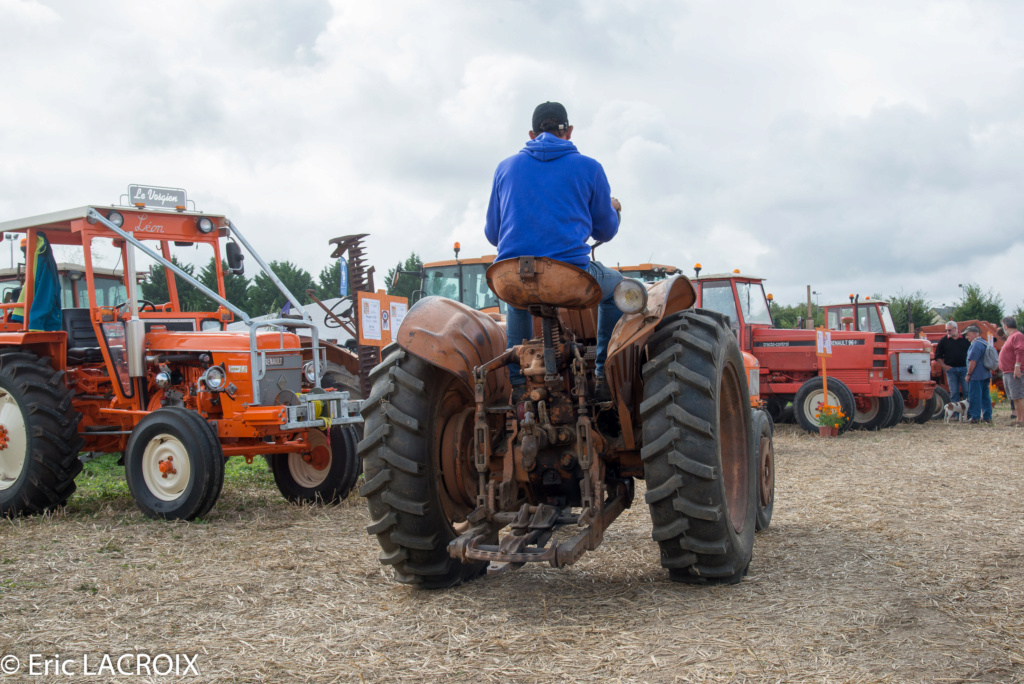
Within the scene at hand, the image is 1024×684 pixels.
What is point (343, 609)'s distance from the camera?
3738 mm

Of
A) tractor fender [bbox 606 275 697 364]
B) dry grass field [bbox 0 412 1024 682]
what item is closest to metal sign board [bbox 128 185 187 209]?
dry grass field [bbox 0 412 1024 682]

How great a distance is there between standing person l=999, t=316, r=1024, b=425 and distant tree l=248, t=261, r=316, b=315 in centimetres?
2657

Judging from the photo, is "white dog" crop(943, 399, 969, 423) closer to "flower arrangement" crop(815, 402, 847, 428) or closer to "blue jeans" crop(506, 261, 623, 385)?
"flower arrangement" crop(815, 402, 847, 428)

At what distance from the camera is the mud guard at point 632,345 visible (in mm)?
3596

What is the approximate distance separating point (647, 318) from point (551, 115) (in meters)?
1.02

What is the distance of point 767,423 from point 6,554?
468 cm

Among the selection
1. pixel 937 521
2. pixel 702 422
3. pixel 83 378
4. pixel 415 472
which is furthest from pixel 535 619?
pixel 83 378

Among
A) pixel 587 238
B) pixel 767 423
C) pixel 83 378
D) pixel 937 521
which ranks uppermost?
pixel 587 238

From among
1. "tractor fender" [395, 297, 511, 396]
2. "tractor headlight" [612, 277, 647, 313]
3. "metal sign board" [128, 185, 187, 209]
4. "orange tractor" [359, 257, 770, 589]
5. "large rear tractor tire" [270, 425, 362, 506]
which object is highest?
"metal sign board" [128, 185, 187, 209]

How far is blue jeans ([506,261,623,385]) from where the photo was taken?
3.78 meters

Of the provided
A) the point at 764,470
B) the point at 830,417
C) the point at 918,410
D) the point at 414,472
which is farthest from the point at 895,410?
the point at 414,472

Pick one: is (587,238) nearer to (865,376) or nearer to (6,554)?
(6,554)

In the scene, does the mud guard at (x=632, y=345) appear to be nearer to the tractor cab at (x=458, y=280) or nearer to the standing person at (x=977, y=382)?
the tractor cab at (x=458, y=280)

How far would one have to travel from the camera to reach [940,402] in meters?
15.1
